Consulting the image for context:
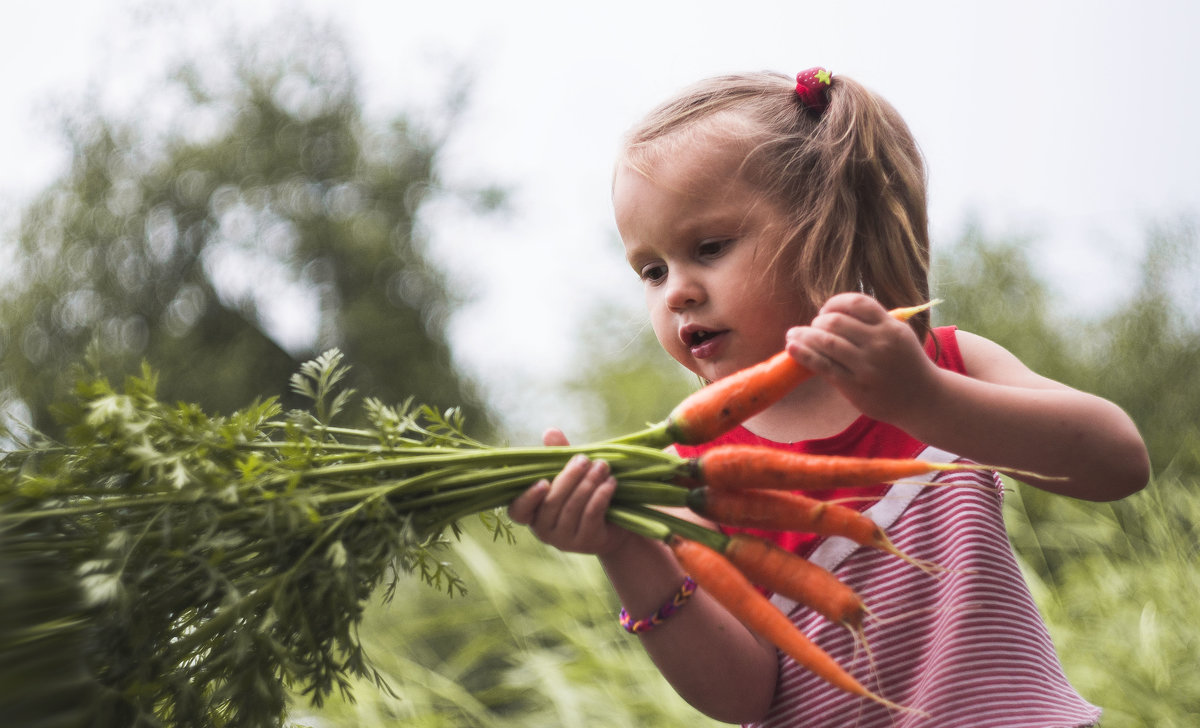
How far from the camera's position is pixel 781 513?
114 cm

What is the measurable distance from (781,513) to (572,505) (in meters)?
0.26

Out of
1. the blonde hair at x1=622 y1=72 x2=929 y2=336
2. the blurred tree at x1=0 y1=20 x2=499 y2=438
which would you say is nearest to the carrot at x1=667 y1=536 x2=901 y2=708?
the blonde hair at x1=622 y1=72 x2=929 y2=336

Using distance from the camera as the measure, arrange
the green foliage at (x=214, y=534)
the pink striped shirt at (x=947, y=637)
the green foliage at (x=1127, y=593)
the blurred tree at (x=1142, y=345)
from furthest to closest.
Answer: the blurred tree at (x=1142, y=345) < the green foliage at (x=1127, y=593) < the pink striped shirt at (x=947, y=637) < the green foliage at (x=214, y=534)

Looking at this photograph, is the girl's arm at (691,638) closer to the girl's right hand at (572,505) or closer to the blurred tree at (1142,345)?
the girl's right hand at (572,505)

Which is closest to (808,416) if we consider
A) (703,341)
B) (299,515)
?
(703,341)

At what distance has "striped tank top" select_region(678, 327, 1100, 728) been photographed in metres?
1.23

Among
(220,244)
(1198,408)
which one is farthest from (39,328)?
(1198,408)

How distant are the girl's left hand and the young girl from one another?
82 millimetres

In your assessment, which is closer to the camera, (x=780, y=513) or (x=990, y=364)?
(x=780, y=513)

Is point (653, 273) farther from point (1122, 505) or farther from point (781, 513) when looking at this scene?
point (1122, 505)

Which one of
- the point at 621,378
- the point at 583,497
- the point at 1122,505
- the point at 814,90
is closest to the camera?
the point at 583,497

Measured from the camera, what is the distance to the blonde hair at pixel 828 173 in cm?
134

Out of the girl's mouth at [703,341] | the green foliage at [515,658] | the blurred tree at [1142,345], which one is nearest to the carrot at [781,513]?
the girl's mouth at [703,341]

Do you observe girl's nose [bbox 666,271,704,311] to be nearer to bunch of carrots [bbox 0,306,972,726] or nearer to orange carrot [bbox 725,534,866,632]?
bunch of carrots [bbox 0,306,972,726]
